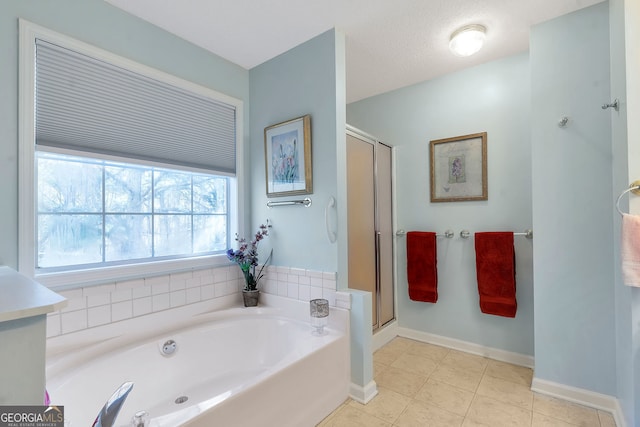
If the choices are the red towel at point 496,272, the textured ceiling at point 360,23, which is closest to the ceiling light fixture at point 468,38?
the textured ceiling at point 360,23

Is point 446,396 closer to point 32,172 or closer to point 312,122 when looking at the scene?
point 312,122

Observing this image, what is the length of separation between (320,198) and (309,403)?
4.04 feet

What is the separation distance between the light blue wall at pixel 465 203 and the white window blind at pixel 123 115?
168 cm

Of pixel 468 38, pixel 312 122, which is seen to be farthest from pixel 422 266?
pixel 468 38

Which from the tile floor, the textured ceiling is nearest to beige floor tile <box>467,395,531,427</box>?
the tile floor

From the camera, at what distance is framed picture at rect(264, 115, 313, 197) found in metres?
2.06

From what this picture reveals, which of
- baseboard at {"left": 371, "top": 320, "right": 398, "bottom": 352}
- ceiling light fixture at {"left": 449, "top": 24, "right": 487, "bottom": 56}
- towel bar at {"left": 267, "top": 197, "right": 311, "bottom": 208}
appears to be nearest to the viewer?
ceiling light fixture at {"left": 449, "top": 24, "right": 487, "bottom": 56}

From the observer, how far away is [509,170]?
7.70ft

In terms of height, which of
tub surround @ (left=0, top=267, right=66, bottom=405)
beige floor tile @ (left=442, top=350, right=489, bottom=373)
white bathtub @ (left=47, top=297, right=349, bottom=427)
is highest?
tub surround @ (left=0, top=267, right=66, bottom=405)

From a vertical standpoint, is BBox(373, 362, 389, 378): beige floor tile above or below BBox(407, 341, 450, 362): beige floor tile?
above

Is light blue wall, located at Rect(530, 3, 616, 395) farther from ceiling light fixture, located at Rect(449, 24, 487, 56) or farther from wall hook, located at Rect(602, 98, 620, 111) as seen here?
ceiling light fixture, located at Rect(449, 24, 487, 56)

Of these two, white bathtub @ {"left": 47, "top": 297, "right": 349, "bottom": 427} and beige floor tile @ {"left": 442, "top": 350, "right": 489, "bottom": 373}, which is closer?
white bathtub @ {"left": 47, "top": 297, "right": 349, "bottom": 427}

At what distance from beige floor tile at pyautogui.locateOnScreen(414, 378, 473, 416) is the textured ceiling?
2460 mm

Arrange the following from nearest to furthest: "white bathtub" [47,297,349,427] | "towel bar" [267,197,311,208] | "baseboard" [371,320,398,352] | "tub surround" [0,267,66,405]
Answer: "tub surround" [0,267,66,405], "white bathtub" [47,297,349,427], "towel bar" [267,197,311,208], "baseboard" [371,320,398,352]
